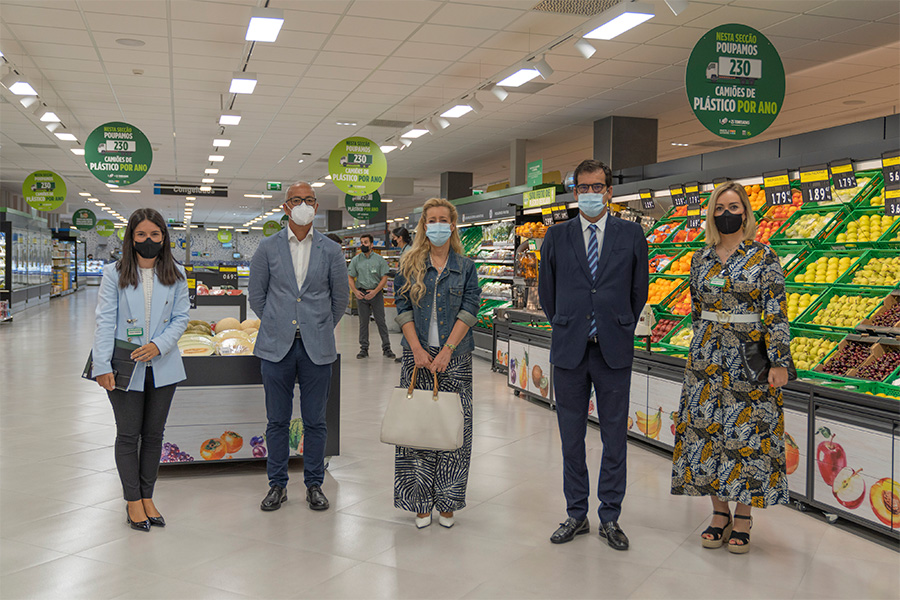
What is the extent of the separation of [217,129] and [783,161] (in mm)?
9877

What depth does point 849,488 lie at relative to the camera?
3799 millimetres

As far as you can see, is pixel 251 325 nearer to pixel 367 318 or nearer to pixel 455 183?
pixel 367 318

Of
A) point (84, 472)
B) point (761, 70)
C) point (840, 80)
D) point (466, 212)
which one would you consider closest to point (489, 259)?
point (466, 212)

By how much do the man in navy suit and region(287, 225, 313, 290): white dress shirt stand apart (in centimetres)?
136

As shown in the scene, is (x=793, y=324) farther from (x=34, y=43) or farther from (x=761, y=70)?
(x=34, y=43)

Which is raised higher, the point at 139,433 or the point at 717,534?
the point at 139,433

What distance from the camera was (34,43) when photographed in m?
7.79

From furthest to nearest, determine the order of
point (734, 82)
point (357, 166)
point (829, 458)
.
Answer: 1. point (357, 166)
2. point (734, 82)
3. point (829, 458)

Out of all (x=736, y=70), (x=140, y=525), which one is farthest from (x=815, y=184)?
(x=140, y=525)

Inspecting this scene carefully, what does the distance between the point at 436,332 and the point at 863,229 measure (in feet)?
10.2

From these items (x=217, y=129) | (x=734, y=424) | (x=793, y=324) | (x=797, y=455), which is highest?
(x=217, y=129)

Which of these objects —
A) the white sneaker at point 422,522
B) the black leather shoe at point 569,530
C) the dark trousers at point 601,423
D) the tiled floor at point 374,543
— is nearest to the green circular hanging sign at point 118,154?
the tiled floor at point 374,543

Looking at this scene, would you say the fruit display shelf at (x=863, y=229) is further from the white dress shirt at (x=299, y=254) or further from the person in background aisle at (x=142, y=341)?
the person in background aisle at (x=142, y=341)

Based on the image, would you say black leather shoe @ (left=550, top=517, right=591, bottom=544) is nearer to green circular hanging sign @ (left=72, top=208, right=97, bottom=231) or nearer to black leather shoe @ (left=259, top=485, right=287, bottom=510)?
black leather shoe @ (left=259, top=485, right=287, bottom=510)
